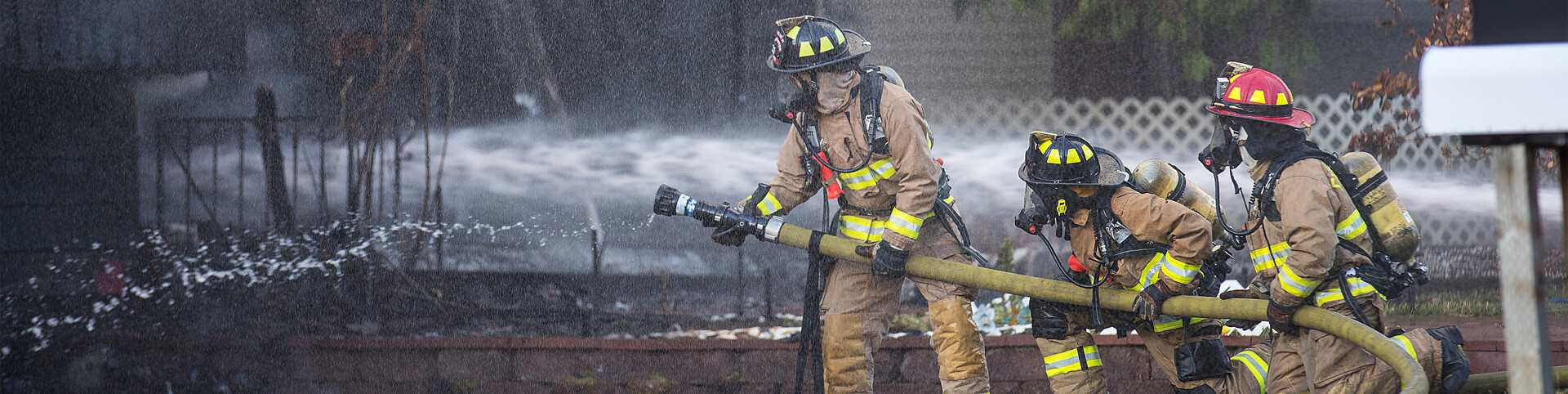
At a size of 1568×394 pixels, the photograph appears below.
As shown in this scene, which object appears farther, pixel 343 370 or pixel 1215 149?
pixel 343 370

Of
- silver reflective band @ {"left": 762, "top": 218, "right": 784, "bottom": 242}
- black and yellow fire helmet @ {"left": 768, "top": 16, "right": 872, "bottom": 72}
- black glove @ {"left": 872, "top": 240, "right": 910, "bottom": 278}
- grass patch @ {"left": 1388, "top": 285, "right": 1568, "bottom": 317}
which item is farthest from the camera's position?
grass patch @ {"left": 1388, "top": 285, "right": 1568, "bottom": 317}

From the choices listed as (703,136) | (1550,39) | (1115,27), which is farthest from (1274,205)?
(703,136)

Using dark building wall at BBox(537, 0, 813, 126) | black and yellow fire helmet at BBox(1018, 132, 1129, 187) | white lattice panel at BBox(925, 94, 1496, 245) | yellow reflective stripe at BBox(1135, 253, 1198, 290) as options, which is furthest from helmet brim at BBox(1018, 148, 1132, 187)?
dark building wall at BBox(537, 0, 813, 126)

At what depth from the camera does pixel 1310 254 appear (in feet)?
11.5

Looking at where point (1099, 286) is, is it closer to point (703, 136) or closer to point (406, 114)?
point (703, 136)

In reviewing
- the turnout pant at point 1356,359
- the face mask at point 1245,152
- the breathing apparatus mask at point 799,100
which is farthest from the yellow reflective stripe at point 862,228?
the turnout pant at point 1356,359

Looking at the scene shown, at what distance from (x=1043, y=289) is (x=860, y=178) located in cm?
85

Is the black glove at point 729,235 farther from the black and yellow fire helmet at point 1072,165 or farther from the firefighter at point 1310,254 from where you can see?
the firefighter at point 1310,254

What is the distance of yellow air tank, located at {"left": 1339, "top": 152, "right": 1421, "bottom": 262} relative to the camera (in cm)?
365

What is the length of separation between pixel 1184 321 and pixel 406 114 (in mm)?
4639

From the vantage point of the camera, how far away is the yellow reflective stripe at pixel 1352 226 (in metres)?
Result: 3.64

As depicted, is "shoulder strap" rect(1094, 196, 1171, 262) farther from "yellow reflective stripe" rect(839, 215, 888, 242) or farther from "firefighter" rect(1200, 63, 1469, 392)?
"yellow reflective stripe" rect(839, 215, 888, 242)

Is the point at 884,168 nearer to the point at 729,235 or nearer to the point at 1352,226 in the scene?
the point at 729,235

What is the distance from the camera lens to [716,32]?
265 inches
